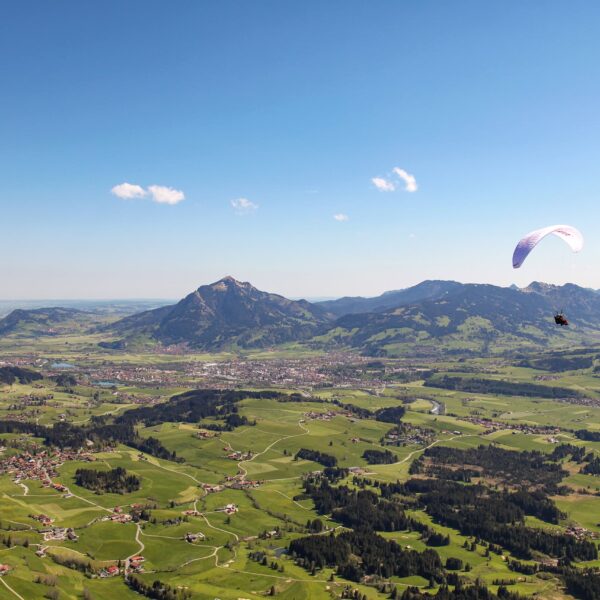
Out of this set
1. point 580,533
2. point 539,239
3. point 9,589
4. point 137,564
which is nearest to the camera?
point 539,239

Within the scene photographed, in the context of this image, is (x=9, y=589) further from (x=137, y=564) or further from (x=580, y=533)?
(x=580, y=533)

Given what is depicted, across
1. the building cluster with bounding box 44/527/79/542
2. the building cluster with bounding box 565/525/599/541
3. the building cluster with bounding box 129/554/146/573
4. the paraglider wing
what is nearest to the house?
the building cluster with bounding box 129/554/146/573

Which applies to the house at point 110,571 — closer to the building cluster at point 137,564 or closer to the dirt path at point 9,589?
the building cluster at point 137,564

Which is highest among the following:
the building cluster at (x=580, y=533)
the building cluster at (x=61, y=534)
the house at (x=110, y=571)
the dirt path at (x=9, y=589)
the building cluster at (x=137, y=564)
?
the dirt path at (x=9, y=589)

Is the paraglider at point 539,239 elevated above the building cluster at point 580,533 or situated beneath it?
elevated above

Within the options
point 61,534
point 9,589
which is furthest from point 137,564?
point 9,589

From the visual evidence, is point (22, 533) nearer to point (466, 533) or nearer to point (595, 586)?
point (466, 533)

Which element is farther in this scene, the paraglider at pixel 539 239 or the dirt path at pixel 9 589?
the dirt path at pixel 9 589

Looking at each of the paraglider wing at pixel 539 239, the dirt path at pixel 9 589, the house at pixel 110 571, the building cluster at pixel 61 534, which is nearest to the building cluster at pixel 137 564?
the house at pixel 110 571

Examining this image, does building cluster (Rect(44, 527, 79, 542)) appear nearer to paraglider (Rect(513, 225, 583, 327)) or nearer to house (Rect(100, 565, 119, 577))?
house (Rect(100, 565, 119, 577))

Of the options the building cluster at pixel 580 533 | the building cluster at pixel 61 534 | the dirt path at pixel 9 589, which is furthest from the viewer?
the building cluster at pixel 580 533
